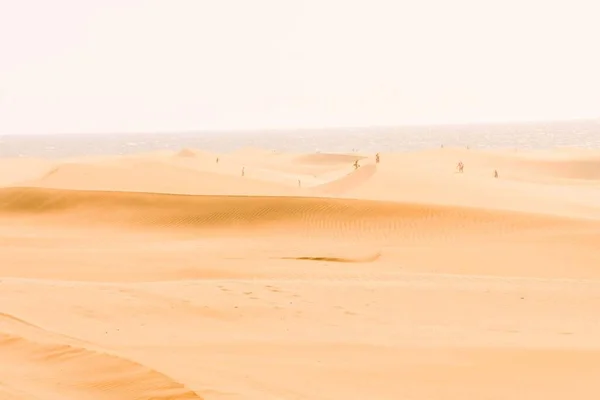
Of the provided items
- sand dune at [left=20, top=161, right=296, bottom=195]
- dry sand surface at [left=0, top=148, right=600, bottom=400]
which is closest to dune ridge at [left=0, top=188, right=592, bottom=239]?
dry sand surface at [left=0, top=148, right=600, bottom=400]

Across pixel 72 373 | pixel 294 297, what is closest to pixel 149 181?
pixel 294 297

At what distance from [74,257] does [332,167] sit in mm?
28792

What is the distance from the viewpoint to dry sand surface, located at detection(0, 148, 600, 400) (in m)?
5.24

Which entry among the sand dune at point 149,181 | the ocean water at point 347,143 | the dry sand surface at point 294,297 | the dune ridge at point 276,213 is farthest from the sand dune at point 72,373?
the ocean water at point 347,143

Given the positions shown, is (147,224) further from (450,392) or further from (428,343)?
(450,392)

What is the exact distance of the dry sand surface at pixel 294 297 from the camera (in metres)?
5.24

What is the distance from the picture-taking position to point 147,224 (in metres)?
17.0

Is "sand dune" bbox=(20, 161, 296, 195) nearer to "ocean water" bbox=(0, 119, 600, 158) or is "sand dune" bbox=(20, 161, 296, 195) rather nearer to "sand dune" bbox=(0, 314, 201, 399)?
"sand dune" bbox=(0, 314, 201, 399)

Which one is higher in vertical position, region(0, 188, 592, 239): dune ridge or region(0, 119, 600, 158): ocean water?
region(0, 119, 600, 158): ocean water

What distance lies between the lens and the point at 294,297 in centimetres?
832

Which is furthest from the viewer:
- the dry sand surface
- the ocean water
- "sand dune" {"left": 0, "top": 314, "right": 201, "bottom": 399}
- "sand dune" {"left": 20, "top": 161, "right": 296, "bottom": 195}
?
the ocean water

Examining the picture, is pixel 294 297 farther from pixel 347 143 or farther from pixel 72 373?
pixel 347 143

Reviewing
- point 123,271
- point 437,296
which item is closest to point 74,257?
point 123,271

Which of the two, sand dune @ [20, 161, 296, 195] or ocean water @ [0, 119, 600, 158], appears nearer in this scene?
sand dune @ [20, 161, 296, 195]
